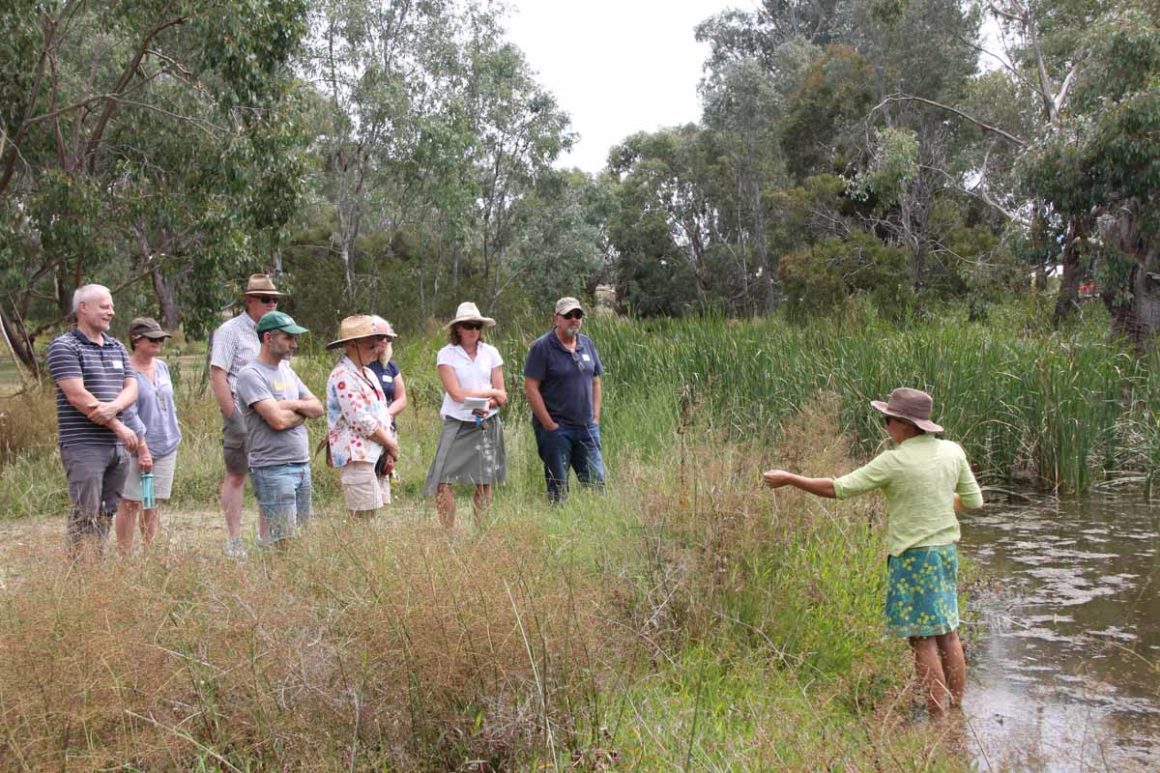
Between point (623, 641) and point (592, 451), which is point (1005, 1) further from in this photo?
point (623, 641)

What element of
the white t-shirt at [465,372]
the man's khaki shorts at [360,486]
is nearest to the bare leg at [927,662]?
the man's khaki shorts at [360,486]

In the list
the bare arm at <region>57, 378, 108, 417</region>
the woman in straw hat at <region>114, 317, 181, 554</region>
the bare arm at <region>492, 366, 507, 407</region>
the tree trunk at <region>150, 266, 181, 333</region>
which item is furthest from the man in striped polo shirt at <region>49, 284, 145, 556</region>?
the tree trunk at <region>150, 266, 181, 333</region>

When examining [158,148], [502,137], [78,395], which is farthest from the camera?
[502,137]

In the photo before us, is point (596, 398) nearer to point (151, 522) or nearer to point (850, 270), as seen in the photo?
point (151, 522)

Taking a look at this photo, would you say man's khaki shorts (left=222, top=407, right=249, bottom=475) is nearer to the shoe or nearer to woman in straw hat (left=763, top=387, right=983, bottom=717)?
the shoe

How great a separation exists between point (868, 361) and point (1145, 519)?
2974 millimetres

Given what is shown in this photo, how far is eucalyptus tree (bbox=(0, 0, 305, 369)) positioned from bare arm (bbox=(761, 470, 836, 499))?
398 inches

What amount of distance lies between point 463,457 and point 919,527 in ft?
10.2

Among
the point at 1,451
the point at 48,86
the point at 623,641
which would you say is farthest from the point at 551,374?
the point at 48,86

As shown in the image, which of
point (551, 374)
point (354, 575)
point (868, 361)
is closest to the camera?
point (354, 575)

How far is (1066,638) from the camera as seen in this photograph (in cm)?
623

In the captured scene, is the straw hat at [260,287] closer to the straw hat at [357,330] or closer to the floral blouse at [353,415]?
the straw hat at [357,330]

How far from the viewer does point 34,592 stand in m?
3.97

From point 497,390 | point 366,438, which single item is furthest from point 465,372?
point 366,438
